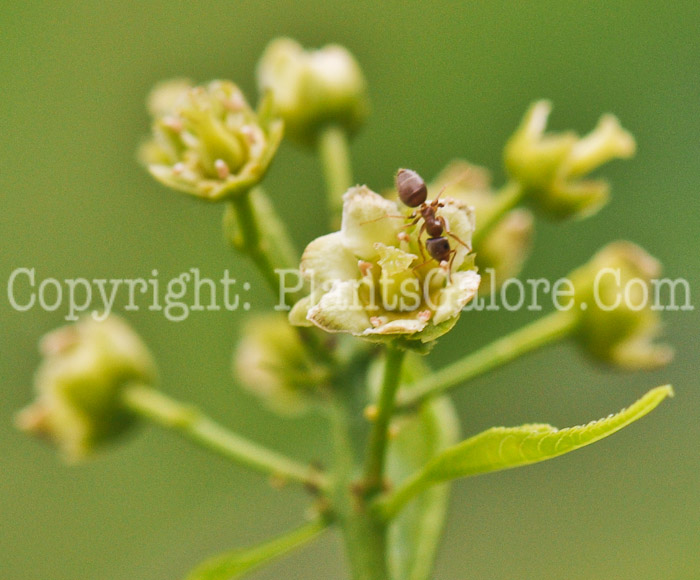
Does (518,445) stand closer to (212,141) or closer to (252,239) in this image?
(252,239)

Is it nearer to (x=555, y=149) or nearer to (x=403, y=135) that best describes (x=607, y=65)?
(x=403, y=135)

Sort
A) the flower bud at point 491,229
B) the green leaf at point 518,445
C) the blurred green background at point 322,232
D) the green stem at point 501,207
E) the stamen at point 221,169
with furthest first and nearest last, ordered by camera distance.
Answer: the blurred green background at point 322,232, the flower bud at point 491,229, the green stem at point 501,207, the stamen at point 221,169, the green leaf at point 518,445

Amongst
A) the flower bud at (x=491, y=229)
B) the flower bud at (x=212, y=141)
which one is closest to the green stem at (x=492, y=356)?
the flower bud at (x=491, y=229)

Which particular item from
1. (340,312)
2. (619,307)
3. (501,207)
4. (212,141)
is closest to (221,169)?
(212,141)

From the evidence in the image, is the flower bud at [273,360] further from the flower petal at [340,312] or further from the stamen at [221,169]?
the flower petal at [340,312]

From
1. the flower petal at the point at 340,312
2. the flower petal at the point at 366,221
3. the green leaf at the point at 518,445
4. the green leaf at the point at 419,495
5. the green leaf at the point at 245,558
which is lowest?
the green leaf at the point at 419,495

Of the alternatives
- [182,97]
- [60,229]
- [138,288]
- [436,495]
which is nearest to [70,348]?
[182,97]
